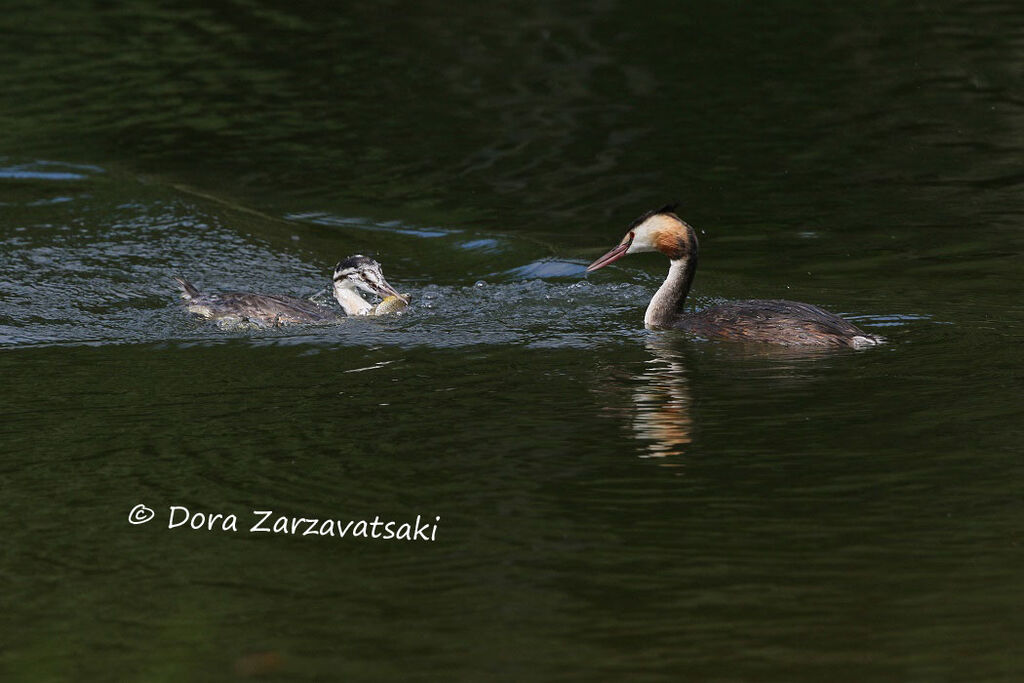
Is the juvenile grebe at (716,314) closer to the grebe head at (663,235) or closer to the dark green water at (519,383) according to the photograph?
the grebe head at (663,235)

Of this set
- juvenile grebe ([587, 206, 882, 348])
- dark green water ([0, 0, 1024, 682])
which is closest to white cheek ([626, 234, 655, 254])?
juvenile grebe ([587, 206, 882, 348])

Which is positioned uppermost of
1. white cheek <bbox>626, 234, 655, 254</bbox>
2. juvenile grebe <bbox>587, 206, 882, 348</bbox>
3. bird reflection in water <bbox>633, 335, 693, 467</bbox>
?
white cheek <bbox>626, 234, 655, 254</bbox>

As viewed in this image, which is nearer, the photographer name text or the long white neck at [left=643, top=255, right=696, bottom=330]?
the photographer name text

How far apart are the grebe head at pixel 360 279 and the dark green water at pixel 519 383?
49cm

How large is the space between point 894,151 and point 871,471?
11575mm

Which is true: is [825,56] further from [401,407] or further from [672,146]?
[401,407]

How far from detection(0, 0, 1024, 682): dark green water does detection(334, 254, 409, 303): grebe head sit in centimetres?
49

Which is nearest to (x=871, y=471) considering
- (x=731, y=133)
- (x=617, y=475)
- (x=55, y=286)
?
(x=617, y=475)

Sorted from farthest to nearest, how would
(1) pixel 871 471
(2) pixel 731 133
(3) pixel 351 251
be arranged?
(2) pixel 731 133 < (3) pixel 351 251 < (1) pixel 871 471

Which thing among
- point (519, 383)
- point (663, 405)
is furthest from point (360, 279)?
point (663, 405)

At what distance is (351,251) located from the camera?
1534cm

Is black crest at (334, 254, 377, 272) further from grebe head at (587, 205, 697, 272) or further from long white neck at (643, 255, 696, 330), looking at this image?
long white neck at (643, 255, 696, 330)

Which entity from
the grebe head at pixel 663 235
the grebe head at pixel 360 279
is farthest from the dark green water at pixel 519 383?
the grebe head at pixel 663 235

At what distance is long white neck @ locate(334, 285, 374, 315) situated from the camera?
40.4ft
